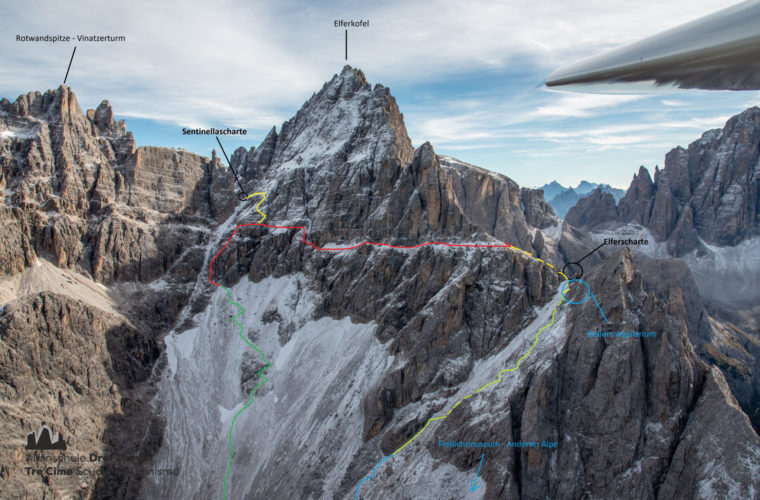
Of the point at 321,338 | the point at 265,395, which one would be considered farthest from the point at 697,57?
the point at 265,395

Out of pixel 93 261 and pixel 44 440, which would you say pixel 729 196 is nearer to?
pixel 93 261

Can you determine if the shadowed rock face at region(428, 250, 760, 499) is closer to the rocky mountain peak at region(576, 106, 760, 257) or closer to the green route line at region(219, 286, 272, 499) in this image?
the green route line at region(219, 286, 272, 499)

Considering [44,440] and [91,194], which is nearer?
[44,440]

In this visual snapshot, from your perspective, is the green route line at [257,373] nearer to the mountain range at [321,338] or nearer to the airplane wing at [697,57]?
the mountain range at [321,338]

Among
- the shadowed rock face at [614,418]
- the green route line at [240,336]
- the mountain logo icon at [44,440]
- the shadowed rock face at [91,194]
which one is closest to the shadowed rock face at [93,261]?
the shadowed rock face at [91,194]

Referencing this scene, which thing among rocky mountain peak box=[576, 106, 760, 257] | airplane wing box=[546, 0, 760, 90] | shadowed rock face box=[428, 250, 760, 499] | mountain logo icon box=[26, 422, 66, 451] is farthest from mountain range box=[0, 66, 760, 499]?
rocky mountain peak box=[576, 106, 760, 257]

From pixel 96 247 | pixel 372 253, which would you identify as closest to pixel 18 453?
pixel 96 247

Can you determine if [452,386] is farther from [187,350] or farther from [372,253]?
[187,350]
